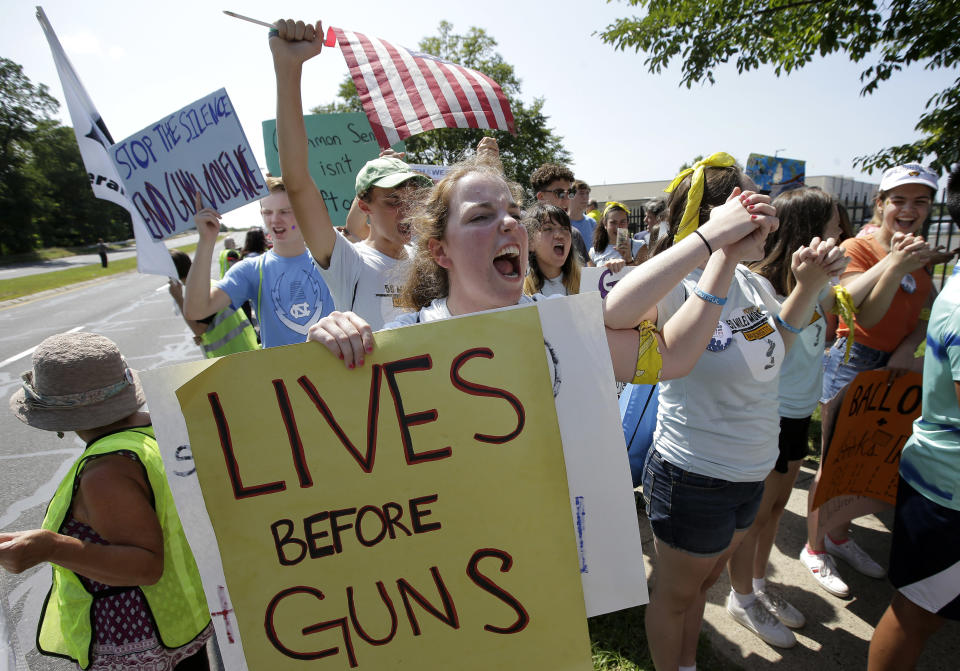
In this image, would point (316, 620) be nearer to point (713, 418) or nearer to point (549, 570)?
point (549, 570)

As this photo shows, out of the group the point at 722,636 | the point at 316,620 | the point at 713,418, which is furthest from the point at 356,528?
the point at 722,636

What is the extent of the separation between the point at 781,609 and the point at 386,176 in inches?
113

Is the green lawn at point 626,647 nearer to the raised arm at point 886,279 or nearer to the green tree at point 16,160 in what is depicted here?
the raised arm at point 886,279

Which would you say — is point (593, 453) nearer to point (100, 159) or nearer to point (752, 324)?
point (752, 324)

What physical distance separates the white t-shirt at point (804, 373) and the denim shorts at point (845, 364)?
35 cm

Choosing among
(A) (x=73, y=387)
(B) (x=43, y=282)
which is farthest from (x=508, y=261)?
(B) (x=43, y=282)

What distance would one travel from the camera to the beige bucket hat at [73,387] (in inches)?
56.3

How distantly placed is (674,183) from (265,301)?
2115 mm

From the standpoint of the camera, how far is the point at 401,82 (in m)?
2.97

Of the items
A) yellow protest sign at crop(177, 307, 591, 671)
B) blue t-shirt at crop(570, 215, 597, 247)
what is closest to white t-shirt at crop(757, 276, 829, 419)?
yellow protest sign at crop(177, 307, 591, 671)

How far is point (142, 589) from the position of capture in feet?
4.90

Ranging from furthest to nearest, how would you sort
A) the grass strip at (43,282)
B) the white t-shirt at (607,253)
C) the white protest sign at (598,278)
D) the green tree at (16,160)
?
the green tree at (16,160), the grass strip at (43,282), the white t-shirt at (607,253), the white protest sign at (598,278)

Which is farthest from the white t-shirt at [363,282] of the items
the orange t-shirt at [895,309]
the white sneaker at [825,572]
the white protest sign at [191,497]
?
the white sneaker at [825,572]

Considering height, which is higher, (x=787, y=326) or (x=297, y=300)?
(x=297, y=300)
